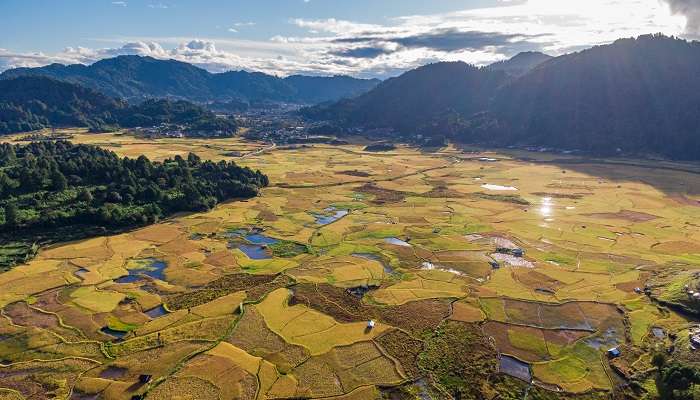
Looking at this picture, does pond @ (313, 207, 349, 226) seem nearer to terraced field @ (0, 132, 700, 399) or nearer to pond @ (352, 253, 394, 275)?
terraced field @ (0, 132, 700, 399)

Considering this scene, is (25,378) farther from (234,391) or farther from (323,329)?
(323,329)

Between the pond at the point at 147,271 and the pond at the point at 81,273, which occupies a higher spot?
the pond at the point at 81,273

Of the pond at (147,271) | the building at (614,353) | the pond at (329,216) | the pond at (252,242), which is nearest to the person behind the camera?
the building at (614,353)

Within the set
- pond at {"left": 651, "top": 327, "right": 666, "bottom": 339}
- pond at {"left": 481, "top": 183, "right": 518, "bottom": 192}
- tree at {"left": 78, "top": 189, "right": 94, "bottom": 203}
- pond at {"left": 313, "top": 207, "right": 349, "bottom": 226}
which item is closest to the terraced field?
pond at {"left": 651, "top": 327, "right": 666, "bottom": 339}

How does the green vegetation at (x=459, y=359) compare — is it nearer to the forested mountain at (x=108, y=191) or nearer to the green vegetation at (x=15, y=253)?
the green vegetation at (x=15, y=253)

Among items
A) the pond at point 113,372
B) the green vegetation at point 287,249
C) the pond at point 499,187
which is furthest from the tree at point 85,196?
the pond at point 499,187

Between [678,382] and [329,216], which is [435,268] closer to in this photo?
[678,382]
